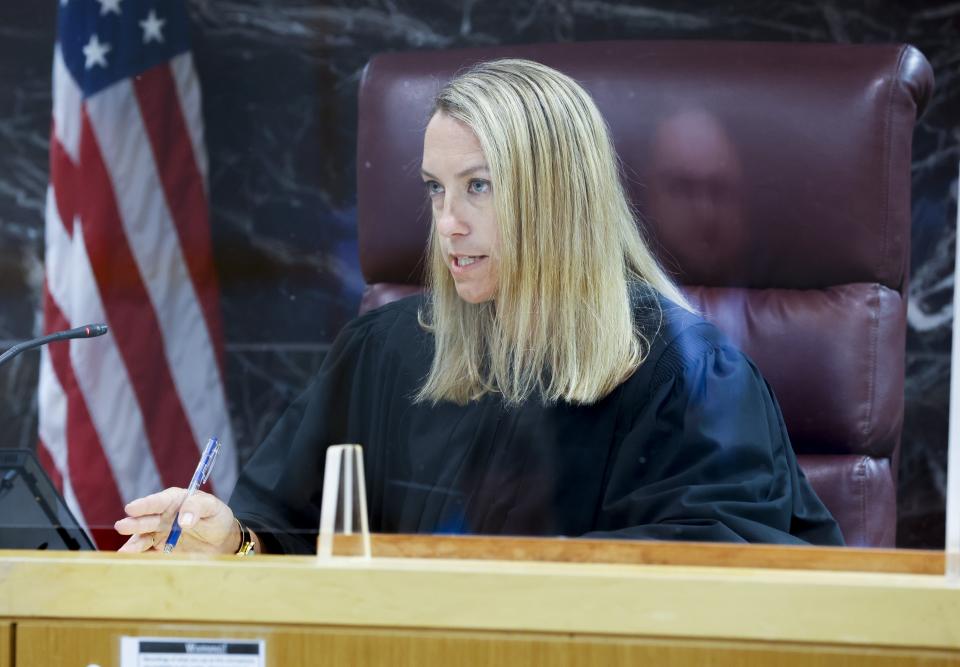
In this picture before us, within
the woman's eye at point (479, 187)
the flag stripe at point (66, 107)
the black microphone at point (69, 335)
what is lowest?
the black microphone at point (69, 335)

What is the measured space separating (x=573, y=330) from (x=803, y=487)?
0.93ft

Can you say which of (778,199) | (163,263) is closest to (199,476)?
(163,263)

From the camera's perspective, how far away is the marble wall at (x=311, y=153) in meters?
1.10

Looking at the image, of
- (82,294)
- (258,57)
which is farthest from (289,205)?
(82,294)

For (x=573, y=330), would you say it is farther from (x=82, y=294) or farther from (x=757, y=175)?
(x=82, y=294)

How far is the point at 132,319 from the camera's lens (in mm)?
1277

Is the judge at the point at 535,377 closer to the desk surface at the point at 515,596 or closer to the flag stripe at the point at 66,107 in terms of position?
the desk surface at the point at 515,596

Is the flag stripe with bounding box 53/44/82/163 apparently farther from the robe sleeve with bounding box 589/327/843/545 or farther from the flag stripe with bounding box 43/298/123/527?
the robe sleeve with bounding box 589/327/843/545

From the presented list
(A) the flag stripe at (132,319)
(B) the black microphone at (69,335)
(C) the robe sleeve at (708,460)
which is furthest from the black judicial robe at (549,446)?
(B) the black microphone at (69,335)

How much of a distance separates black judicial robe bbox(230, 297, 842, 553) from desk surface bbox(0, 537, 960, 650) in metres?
0.30

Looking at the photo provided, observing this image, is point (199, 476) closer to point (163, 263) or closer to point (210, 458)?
point (210, 458)

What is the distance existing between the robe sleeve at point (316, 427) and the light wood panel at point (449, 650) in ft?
1.18

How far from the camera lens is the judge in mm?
1057

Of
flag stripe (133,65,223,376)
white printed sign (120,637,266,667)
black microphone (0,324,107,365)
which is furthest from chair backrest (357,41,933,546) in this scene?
white printed sign (120,637,266,667)
